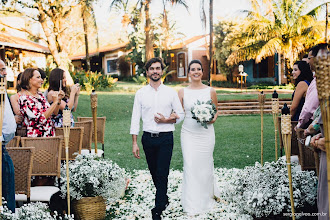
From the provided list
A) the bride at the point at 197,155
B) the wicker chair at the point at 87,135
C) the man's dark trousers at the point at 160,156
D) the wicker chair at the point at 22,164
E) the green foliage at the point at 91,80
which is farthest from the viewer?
the green foliage at the point at 91,80

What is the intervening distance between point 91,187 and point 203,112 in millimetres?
1800

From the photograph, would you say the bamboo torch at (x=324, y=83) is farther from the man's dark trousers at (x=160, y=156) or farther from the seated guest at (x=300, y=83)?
the seated guest at (x=300, y=83)

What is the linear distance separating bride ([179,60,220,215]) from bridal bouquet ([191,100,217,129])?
0.28m

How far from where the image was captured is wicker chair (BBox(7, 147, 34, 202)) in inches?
169

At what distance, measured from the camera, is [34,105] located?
538 centimetres

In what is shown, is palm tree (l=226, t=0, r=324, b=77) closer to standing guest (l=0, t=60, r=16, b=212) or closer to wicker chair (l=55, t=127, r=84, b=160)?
wicker chair (l=55, t=127, r=84, b=160)

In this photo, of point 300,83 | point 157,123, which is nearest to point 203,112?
point 157,123

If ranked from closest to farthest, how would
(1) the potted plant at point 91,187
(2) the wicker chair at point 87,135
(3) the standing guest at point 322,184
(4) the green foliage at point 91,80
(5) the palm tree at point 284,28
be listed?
1. (3) the standing guest at point 322,184
2. (1) the potted plant at point 91,187
3. (2) the wicker chair at point 87,135
4. (4) the green foliage at point 91,80
5. (5) the palm tree at point 284,28

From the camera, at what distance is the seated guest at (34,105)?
210 inches

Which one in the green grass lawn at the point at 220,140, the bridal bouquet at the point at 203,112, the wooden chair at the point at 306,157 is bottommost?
the green grass lawn at the point at 220,140

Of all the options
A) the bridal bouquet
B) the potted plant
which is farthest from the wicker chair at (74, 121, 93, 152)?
the bridal bouquet

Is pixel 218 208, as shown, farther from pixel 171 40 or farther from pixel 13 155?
pixel 171 40

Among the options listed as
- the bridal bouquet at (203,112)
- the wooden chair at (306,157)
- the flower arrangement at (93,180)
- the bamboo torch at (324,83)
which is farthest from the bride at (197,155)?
the bamboo torch at (324,83)

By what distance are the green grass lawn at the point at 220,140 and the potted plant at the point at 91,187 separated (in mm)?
→ 3215
